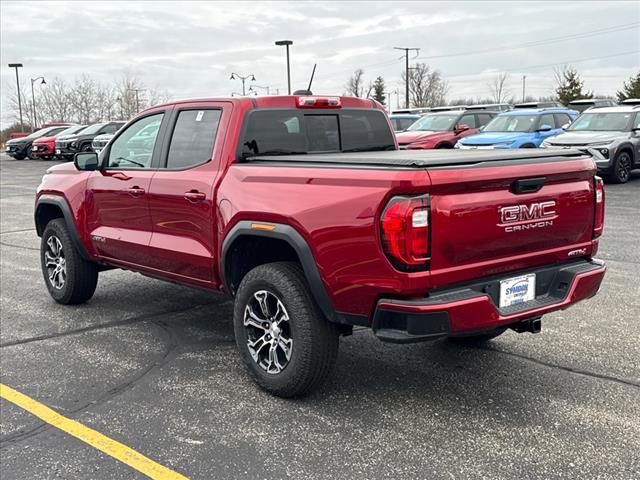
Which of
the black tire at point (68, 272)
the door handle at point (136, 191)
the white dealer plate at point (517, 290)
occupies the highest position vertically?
the door handle at point (136, 191)

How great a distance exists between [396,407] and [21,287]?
4.80 metres

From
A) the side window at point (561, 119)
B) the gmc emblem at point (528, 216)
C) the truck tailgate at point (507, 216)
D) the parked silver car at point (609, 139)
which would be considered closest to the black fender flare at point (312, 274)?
the truck tailgate at point (507, 216)

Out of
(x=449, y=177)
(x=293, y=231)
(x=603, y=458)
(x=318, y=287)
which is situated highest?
(x=449, y=177)

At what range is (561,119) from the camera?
58.4 ft

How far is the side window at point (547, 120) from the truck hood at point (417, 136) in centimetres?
239

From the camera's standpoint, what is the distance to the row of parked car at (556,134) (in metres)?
14.9

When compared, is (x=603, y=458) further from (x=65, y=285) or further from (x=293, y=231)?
(x=65, y=285)

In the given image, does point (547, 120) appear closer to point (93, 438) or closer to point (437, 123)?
point (437, 123)

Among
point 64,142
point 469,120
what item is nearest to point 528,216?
point 469,120

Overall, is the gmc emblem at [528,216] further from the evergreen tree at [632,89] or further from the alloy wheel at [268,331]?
the evergreen tree at [632,89]

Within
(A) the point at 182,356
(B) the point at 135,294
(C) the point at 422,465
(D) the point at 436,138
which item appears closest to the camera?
(C) the point at 422,465

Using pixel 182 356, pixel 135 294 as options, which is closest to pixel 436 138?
pixel 135 294

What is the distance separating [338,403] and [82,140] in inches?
1068

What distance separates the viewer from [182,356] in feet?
16.3
